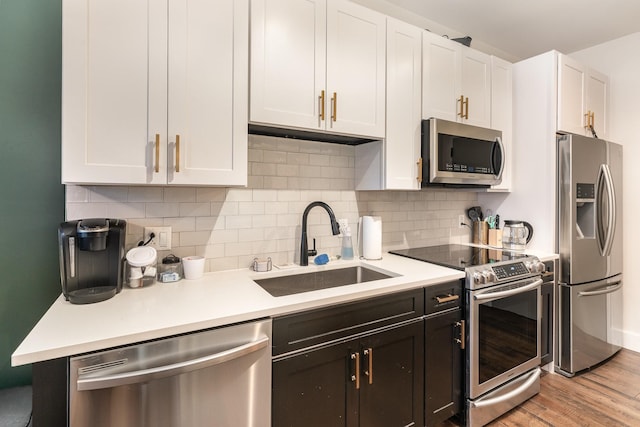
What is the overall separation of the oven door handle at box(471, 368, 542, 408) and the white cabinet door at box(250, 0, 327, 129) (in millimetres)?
1831

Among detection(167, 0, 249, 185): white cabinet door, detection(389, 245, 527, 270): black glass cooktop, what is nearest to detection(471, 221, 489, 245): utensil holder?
detection(389, 245, 527, 270): black glass cooktop

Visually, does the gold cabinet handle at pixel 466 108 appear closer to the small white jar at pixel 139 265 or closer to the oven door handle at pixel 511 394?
the oven door handle at pixel 511 394

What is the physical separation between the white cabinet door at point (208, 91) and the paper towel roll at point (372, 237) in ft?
3.13

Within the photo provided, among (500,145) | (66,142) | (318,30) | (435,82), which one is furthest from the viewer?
(500,145)

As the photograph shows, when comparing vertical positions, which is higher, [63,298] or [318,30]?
[318,30]

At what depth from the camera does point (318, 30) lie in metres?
1.72

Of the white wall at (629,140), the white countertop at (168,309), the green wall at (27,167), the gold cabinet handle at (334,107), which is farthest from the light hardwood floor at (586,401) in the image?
the green wall at (27,167)

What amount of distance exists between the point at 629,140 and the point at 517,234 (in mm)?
1560

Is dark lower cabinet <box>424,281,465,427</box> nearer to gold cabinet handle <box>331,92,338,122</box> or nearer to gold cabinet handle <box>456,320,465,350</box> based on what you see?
gold cabinet handle <box>456,320,465,350</box>

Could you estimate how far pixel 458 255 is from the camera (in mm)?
2268

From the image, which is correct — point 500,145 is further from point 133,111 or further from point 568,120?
point 133,111

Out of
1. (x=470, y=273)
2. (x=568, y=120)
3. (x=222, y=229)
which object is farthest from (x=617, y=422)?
Result: (x=222, y=229)

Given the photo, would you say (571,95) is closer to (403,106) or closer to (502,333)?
(403,106)

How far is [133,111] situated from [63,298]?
0.82 metres
